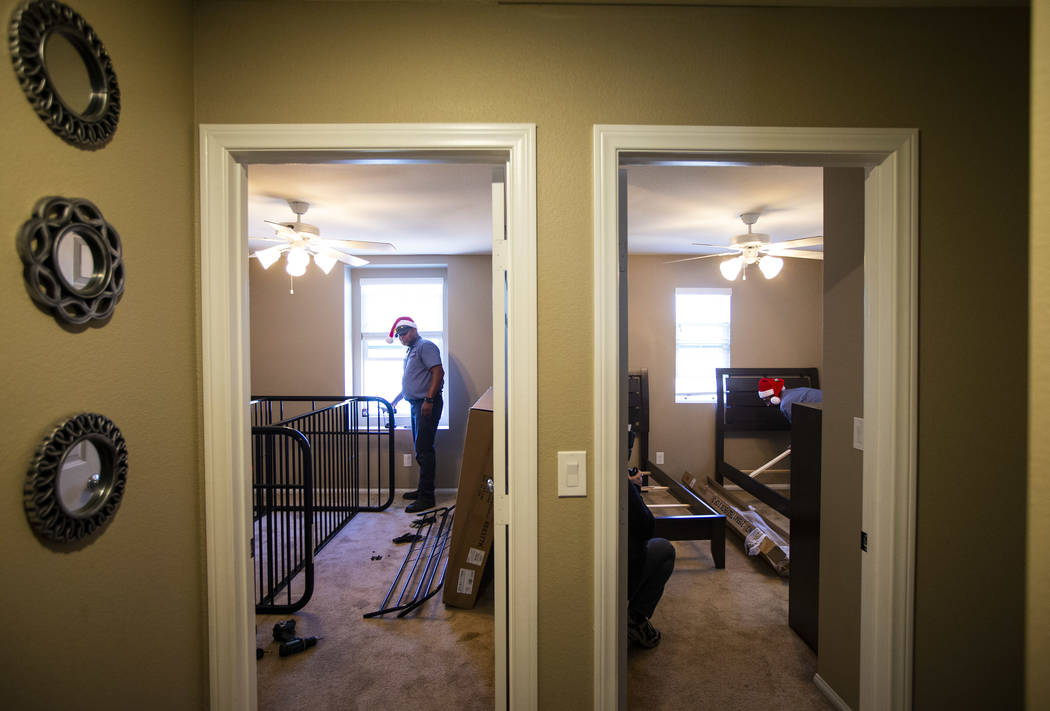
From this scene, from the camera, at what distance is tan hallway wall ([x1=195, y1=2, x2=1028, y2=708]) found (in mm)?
1305

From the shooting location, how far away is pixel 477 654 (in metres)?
2.44

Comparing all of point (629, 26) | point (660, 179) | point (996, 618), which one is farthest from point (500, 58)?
point (996, 618)

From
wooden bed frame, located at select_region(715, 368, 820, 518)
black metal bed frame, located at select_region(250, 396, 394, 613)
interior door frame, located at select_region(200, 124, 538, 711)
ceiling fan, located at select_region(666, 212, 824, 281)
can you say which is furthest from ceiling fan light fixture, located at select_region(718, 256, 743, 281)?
black metal bed frame, located at select_region(250, 396, 394, 613)

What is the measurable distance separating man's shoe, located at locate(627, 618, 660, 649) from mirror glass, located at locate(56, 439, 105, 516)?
92.7 inches

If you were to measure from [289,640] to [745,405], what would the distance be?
15.7 feet

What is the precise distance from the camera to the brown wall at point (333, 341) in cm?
521

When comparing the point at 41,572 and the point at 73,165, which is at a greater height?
the point at 73,165

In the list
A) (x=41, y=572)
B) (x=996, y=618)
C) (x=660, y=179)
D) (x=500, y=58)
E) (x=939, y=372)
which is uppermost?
(x=660, y=179)

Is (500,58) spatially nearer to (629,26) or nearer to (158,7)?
(629,26)

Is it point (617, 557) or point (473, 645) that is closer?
point (617, 557)

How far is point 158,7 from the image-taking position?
118 centimetres

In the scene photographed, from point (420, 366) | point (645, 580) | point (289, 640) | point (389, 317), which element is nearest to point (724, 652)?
point (645, 580)

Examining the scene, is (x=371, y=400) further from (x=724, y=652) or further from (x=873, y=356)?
(x=873, y=356)

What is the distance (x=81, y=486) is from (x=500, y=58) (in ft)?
4.64
